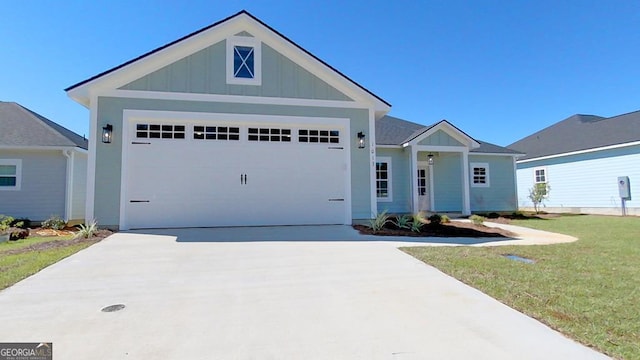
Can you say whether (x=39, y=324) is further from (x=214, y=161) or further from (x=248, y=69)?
(x=248, y=69)

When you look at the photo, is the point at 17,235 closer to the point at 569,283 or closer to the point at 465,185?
the point at 569,283

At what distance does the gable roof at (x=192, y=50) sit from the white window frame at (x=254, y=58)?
1.30 ft

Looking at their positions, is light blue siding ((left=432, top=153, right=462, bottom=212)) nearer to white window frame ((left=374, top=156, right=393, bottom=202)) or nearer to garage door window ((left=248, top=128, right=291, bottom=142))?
white window frame ((left=374, top=156, right=393, bottom=202))

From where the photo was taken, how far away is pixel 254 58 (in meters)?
9.15

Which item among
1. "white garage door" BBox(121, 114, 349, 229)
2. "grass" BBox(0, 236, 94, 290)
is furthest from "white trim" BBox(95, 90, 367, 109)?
"grass" BBox(0, 236, 94, 290)

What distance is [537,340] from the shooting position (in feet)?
8.90

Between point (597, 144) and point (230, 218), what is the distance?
1863 centimetres

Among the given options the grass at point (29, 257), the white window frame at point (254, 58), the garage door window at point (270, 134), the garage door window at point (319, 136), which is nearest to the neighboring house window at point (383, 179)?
the garage door window at point (319, 136)

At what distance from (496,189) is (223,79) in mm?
13720

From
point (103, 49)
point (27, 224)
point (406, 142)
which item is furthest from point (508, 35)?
point (27, 224)

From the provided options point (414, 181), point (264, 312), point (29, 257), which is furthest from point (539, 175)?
point (29, 257)

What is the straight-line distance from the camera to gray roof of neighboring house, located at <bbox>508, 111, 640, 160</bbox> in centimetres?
1614

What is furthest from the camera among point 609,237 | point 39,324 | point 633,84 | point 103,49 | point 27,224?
point 633,84

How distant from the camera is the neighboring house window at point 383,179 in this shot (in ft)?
46.2
